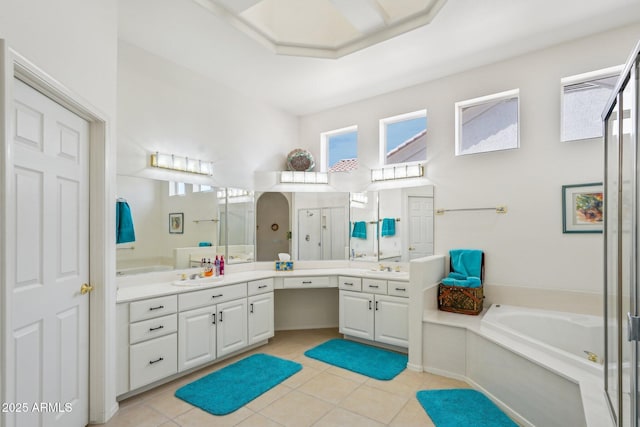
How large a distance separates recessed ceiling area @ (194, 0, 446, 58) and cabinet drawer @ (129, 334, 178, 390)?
2630 mm

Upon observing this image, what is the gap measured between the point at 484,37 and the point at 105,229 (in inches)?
134

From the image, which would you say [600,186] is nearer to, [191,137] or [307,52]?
[307,52]

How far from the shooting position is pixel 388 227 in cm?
395

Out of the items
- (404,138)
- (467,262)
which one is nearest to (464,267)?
(467,262)

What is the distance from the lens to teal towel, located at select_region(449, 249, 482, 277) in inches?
129

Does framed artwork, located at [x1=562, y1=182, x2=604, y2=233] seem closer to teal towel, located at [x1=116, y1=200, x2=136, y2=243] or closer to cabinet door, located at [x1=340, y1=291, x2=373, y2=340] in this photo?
cabinet door, located at [x1=340, y1=291, x2=373, y2=340]

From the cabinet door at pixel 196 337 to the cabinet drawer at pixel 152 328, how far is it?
2.9 inches

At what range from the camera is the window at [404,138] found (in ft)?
12.8

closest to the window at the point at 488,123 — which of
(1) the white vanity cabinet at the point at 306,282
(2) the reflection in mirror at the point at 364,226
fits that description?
(2) the reflection in mirror at the point at 364,226

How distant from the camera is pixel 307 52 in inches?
125

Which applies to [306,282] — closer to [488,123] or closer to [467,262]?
[467,262]

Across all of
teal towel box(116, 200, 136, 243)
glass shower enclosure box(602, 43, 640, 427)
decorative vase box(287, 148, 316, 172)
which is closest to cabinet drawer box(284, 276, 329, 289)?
decorative vase box(287, 148, 316, 172)

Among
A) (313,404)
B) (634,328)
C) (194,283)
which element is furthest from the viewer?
(194,283)

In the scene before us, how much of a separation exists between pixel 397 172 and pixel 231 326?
8.26 ft
